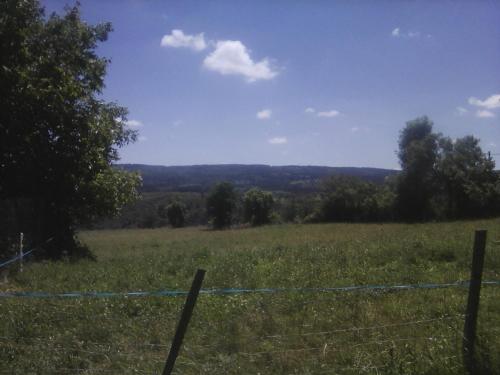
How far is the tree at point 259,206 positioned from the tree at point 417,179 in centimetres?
3576

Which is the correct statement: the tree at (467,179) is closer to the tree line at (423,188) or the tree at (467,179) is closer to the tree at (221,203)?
the tree line at (423,188)

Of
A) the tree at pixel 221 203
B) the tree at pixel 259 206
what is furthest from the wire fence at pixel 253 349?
the tree at pixel 221 203

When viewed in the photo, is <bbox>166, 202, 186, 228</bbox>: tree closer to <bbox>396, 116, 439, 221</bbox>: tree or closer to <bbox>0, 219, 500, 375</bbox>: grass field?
<bbox>396, 116, 439, 221</bbox>: tree

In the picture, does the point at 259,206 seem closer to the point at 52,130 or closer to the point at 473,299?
the point at 52,130

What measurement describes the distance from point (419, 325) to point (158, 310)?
4.11m

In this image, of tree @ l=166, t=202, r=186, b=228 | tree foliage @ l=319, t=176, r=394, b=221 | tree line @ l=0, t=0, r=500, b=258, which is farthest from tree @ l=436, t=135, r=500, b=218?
tree @ l=166, t=202, r=186, b=228

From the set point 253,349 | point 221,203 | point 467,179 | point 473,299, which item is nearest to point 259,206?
point 221,203

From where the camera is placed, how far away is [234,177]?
173m

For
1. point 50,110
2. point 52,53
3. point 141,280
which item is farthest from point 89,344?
point 52,53

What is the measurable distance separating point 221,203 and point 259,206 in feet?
24.7

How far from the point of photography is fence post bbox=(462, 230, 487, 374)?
483 centimetres

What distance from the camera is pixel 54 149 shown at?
16.1 metres

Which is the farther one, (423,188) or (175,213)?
(175,213)

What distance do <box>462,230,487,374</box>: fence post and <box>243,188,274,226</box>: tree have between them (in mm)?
79609
